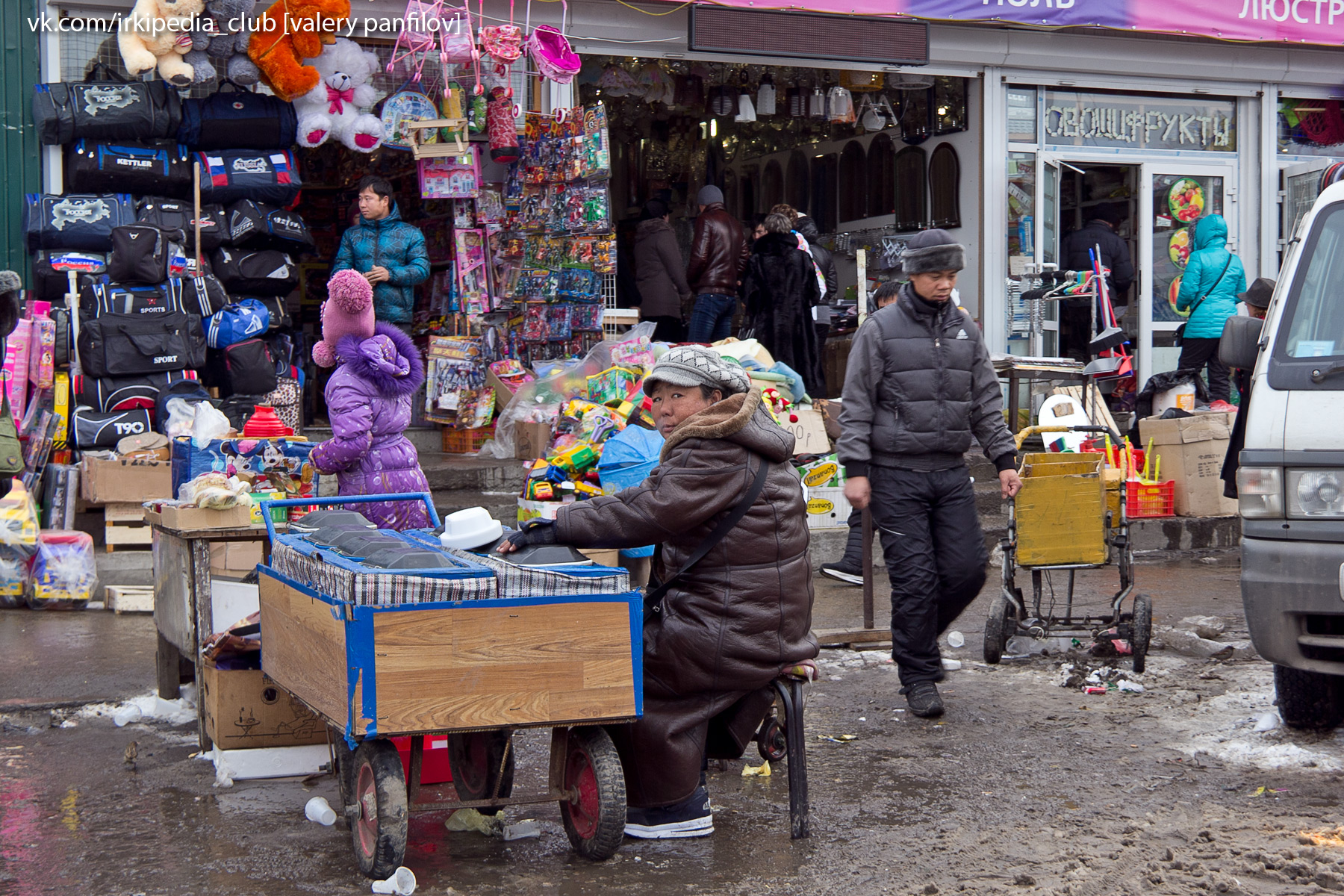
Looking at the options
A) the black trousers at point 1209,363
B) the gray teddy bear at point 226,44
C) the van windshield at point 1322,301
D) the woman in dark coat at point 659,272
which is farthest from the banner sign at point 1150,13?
the van windshield at point 1322,301

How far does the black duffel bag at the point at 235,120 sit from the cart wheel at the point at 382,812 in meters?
7.29

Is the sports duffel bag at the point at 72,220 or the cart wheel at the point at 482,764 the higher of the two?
the sports duffel bag at the point at 72,220

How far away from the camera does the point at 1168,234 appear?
13.9 metres

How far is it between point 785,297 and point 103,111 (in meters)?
5.83

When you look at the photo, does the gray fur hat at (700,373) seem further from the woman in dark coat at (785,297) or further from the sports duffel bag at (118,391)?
the woman in dark coat at (785,297)

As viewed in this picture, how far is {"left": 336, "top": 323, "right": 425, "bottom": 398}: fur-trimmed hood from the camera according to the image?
6379 millimetres

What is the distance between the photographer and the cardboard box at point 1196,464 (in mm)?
10695

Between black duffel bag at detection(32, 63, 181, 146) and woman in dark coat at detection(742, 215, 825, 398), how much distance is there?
516 cm

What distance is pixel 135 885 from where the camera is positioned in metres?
4.03

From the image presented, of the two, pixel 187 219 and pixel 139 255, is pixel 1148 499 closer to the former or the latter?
pixel 187 219

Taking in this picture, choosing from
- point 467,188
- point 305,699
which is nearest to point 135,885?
point 305,699

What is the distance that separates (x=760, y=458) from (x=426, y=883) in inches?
64.5

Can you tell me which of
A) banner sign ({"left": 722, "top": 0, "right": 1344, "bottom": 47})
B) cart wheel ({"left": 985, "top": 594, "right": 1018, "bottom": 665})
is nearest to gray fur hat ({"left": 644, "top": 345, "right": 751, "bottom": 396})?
cart wheel ({"left": 985, "top": 594, "right": 1018, "bottom": 665})

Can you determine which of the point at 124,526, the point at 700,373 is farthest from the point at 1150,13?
the point at 700,373
